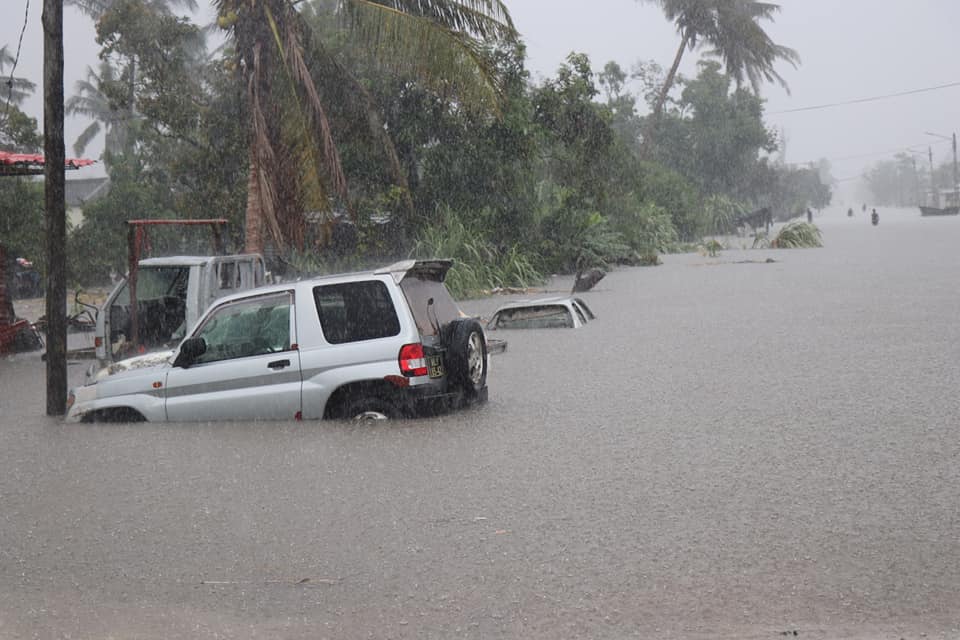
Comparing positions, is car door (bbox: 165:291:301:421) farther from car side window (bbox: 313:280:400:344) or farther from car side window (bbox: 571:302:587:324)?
car side window (bbox: 571:302:587:324)

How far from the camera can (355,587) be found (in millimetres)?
5500

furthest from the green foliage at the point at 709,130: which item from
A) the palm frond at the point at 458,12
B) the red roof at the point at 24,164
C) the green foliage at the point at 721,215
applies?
the red roof at the point at 24,164

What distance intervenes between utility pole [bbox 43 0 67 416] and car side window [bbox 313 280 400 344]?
3.19 meters

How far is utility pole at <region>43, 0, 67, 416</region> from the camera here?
11.5 meters

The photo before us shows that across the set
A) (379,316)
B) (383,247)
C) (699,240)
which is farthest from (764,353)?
(699,240)

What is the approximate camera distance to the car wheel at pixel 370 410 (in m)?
9.69

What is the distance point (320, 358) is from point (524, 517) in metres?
3.39

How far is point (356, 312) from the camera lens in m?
9.79

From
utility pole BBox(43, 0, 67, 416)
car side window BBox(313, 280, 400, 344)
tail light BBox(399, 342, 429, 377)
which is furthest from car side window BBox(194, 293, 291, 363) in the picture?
utility pole BBox(43, 0, 67, 416)

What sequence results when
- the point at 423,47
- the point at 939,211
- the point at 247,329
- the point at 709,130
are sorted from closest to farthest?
the point at 247,329 → the point at 423,47 → the point at 709,130 → the point at 939,211

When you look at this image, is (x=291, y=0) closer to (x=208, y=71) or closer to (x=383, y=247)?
(x=383, y=247)

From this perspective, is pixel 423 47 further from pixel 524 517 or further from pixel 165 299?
pixel 524 517

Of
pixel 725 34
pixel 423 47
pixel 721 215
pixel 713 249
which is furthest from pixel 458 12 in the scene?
pixel 721 215

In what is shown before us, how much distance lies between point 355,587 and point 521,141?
25134 millimetres
